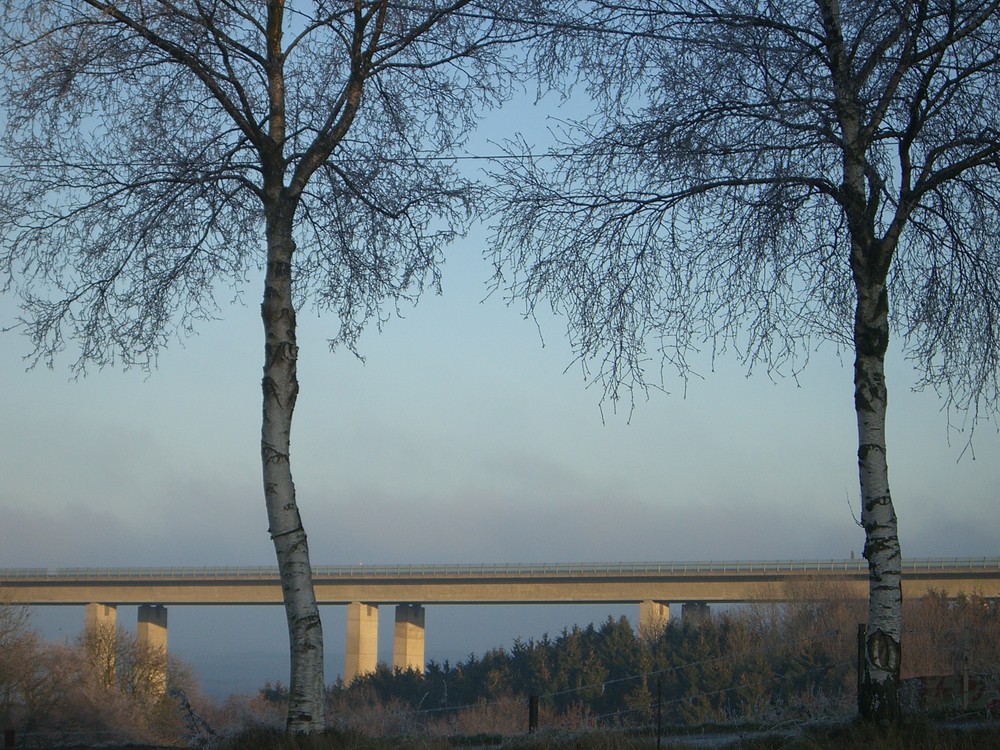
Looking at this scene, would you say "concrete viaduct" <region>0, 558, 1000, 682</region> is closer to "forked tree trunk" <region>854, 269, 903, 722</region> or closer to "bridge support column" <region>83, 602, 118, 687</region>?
"bridge support column" <region>83, 602, 118, 687</region>

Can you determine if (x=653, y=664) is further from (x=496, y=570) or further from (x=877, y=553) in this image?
(x=877, y=553)

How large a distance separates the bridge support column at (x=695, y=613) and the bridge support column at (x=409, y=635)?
15049 millimetres

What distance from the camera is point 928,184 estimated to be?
9180mm

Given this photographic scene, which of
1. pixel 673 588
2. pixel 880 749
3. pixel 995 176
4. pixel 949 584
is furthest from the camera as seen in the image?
pixel 673 588

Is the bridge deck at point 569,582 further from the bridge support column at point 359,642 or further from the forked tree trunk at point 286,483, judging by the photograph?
the forked tree trunk at point 286,483

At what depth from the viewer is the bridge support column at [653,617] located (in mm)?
54656

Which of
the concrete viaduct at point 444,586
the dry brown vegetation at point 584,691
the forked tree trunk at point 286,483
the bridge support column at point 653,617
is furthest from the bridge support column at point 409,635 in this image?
the forked tree trunk at point 286,483

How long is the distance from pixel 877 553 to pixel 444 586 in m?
54.5

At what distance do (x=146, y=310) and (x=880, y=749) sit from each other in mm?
7564

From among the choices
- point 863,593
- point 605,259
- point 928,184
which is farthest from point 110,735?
point 863,593

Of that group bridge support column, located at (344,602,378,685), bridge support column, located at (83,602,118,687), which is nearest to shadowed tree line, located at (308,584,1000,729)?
bridge support column, located at (83,602,118,687)

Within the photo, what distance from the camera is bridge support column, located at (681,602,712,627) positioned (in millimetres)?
55062

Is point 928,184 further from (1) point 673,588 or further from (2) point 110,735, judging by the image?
(1) point 673,588

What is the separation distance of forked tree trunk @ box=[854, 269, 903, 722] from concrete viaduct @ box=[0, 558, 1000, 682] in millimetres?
47231
